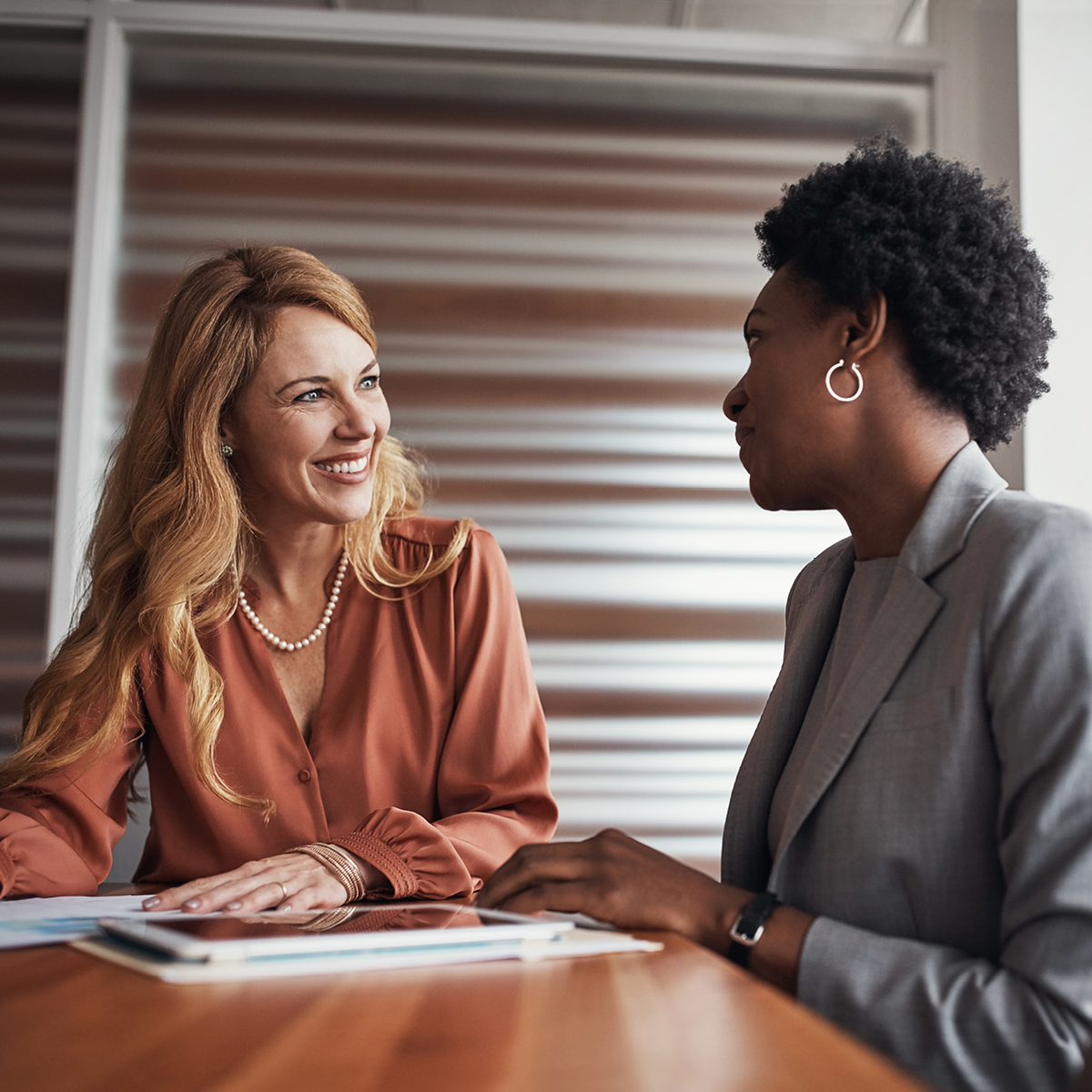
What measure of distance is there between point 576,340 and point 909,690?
2.02 m

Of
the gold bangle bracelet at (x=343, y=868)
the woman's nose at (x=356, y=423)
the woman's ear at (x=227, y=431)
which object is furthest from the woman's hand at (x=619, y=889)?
the woman's ear at (x=227, y=431)

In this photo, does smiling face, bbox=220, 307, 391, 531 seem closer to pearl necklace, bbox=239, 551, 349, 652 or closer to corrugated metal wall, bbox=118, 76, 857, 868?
pearl necklace, bbox=239, 551, 349, 652

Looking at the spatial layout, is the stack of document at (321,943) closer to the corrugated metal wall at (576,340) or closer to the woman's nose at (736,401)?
the woman's nose at (736,401)

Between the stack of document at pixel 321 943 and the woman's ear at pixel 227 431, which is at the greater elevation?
the woman's ear at pixel 227 431

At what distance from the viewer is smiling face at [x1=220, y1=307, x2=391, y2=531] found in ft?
6.51

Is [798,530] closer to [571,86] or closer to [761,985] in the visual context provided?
[571,86]

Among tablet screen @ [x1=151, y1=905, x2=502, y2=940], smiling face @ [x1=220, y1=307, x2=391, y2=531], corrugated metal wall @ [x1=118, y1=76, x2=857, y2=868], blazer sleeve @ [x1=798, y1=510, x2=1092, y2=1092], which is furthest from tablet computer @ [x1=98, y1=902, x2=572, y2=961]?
corrugated metal wall @ [x1=118, y1=76, x2=857, y2=868]

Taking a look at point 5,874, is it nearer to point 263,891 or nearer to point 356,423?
point 263,891

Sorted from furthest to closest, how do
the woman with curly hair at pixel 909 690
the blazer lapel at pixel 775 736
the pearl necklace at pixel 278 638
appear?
the pearl necklace at pixel 278 638 < the blazer lapel at pixel 775 736 < the woman with curly hair at pixel 909 690

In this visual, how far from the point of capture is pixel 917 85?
301 centimetres

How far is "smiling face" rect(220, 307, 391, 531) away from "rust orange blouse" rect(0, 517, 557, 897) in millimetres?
223

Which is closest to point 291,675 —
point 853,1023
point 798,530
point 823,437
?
point 823,437

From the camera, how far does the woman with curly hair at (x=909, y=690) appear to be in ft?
2.97

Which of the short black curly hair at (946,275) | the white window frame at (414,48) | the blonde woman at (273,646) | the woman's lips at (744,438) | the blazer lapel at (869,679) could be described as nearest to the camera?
the blazer lapel at (869,679)
